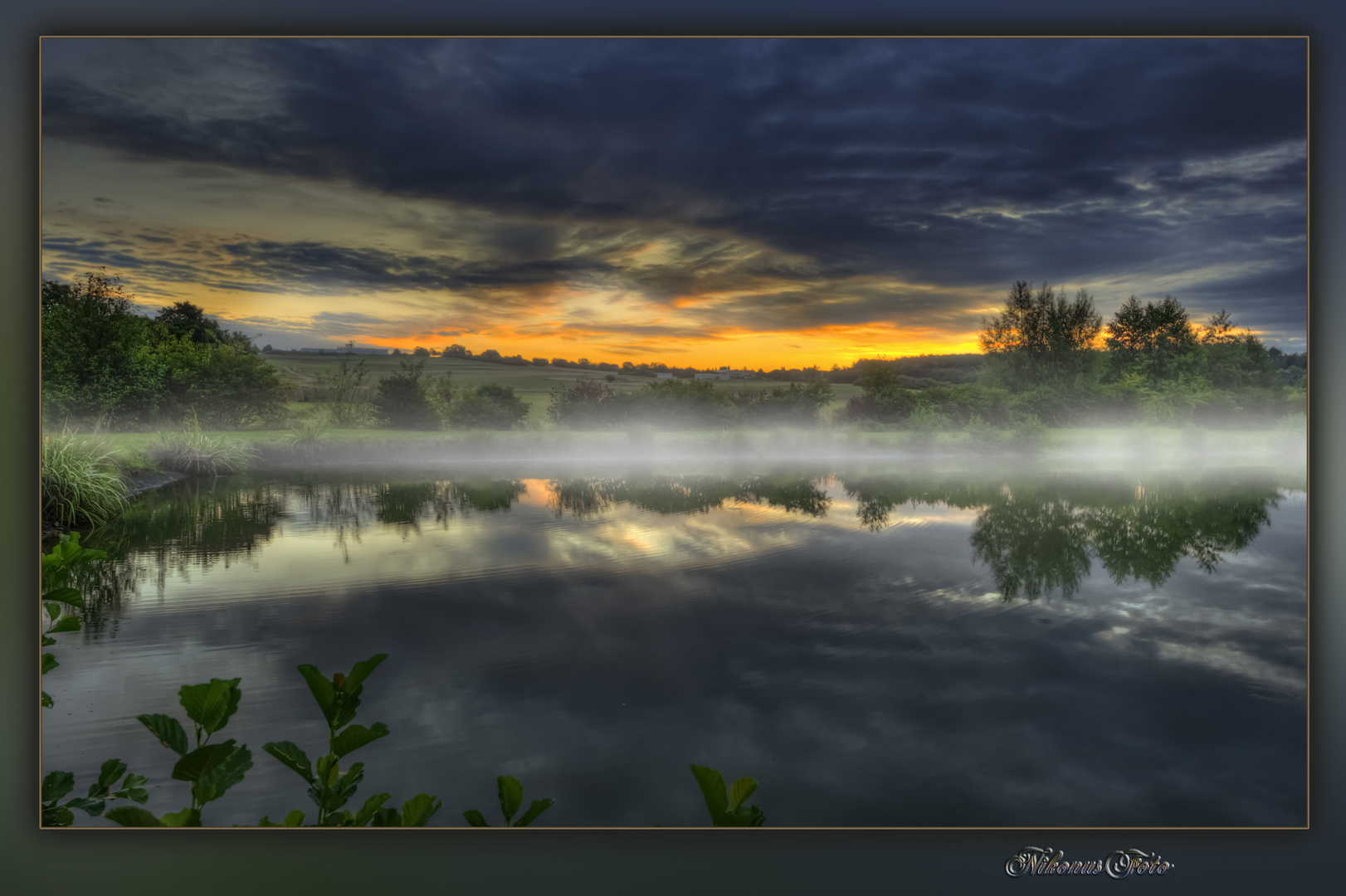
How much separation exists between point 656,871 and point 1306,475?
2.37 metres

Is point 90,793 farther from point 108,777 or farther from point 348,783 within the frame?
point 348,783

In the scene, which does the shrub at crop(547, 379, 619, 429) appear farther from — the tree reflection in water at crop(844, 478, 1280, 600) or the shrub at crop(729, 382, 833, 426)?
the tree reflection in water at crop(844, 478, 1280, 600)

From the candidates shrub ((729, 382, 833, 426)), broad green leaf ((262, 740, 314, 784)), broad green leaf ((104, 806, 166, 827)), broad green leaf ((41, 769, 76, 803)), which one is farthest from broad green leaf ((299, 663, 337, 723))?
shrub ((729, 382, 833, 426))

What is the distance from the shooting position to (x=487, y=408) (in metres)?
3.74

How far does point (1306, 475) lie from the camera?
6.39ft

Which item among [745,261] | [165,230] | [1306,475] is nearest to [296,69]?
[165,230]

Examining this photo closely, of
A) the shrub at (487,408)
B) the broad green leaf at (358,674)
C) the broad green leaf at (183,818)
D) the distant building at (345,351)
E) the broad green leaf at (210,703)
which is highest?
the distant building at (345,351)

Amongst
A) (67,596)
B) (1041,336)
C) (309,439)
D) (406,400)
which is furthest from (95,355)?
(1041,336)

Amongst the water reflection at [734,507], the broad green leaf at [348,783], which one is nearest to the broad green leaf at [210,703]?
the broad green leaf at [348,783]

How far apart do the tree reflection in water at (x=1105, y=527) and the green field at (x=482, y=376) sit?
1.05m

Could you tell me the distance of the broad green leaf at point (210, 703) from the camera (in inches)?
43.3

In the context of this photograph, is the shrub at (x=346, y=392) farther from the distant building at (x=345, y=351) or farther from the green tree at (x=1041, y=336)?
the green tree at (x=1041, y=336)
